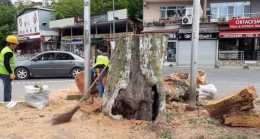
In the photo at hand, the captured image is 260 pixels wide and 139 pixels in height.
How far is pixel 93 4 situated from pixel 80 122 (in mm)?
39321

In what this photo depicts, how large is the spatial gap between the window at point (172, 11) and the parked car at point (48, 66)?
19.7 m

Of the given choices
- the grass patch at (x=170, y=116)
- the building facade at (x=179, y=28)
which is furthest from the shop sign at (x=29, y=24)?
the grass patch at (x=170, y=116)

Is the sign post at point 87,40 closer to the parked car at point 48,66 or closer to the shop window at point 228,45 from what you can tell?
the parked car at point 48,66

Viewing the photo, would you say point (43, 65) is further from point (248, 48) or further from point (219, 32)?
point (248, 48)

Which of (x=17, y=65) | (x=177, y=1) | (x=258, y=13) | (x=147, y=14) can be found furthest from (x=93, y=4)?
(x=17, y=65)

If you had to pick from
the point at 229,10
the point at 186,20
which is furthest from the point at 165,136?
the point at 229,10

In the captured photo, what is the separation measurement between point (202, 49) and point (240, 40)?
3.45m

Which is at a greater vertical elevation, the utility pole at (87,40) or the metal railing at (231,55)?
the utility pole at (87,40)

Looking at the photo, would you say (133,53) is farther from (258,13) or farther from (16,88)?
(258,13)

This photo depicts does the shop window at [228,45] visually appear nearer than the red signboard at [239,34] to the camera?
No

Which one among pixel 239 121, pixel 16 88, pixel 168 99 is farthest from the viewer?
pixel 16 88

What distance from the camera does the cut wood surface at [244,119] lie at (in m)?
Answer: 5.50

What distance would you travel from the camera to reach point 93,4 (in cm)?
4353

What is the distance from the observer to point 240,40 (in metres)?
29.1
